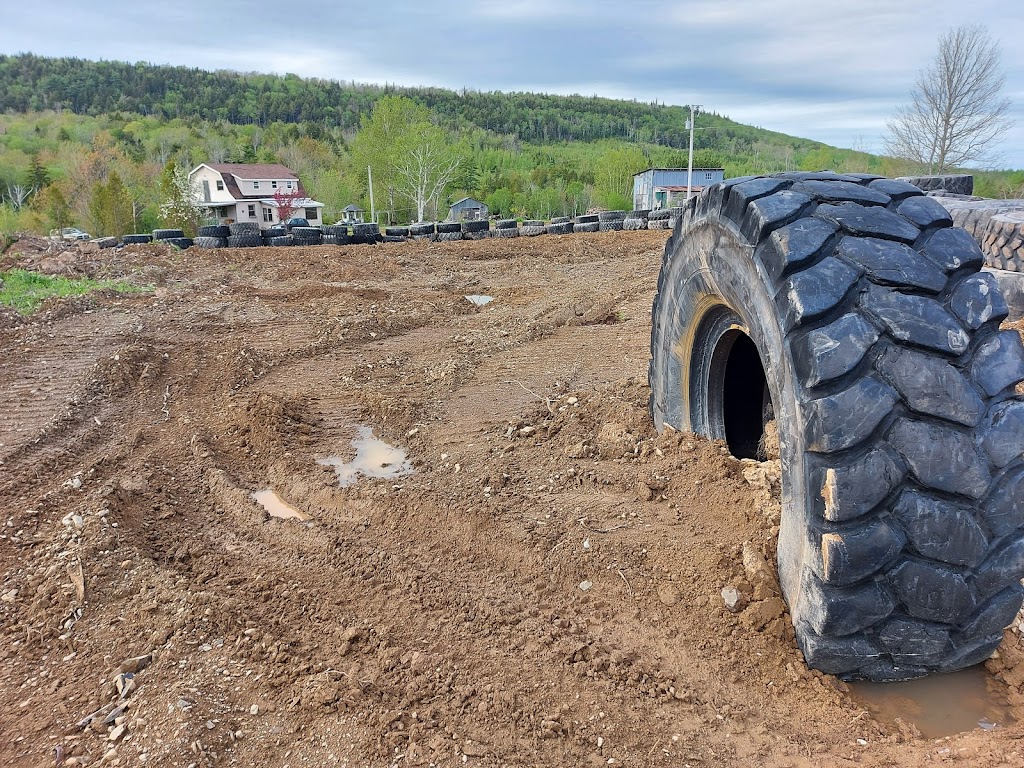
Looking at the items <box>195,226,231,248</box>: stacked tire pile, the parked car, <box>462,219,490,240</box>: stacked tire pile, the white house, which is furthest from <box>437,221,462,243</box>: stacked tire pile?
the white house

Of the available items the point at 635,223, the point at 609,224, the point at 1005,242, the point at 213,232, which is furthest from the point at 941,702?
the point at 609,224

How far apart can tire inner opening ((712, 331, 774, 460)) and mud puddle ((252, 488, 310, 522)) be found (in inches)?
102

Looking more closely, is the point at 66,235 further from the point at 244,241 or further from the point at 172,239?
the point at 244,241

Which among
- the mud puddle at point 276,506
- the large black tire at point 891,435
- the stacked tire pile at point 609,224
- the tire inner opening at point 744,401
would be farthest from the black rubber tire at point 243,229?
the large black tire at point 891,435

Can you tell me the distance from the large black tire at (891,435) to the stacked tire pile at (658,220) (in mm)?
24183

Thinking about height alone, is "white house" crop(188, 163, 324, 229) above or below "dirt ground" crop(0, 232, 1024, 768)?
above

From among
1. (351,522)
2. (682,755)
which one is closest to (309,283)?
(351,522)

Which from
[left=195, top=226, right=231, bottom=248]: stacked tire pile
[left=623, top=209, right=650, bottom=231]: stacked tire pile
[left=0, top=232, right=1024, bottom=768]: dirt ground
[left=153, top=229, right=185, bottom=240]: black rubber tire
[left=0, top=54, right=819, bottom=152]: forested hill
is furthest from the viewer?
[left=0, top=54, right=819, bottom=152]: forested hill

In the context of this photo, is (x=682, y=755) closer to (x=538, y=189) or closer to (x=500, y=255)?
(x=500, y=255)

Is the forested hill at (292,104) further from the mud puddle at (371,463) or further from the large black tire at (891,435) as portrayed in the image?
the large black tire at (891,435)

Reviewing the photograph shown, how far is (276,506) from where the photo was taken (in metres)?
4.34

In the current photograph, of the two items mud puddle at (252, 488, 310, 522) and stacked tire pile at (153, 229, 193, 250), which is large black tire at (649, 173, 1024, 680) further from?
stacked tire pile at (153, 229, 193, 250)

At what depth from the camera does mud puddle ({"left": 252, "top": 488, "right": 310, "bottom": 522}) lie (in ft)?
13.6

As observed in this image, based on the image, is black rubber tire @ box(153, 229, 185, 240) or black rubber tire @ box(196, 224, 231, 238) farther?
black rubber tire @ box(153, 229, 185, 240)
